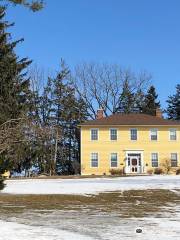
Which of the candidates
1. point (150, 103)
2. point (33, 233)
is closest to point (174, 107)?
point (150, 103)

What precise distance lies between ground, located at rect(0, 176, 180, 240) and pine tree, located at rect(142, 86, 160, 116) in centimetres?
4623

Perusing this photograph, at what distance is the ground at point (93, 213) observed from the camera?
40.3 ft

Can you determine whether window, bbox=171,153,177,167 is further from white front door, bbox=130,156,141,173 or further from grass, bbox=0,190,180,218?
grass, bbox=0,190,180,218

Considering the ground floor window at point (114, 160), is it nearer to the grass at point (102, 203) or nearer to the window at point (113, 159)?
the window at point (113, 159)

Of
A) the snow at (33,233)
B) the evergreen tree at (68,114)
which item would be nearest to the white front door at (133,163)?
the evergreen tree at (68,114)

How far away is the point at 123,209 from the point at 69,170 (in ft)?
165

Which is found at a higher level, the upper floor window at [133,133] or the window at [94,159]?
the upper floor window at [133,133]

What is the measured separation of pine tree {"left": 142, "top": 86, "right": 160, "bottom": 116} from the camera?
76.7m

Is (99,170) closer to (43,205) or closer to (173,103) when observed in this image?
(173,103)

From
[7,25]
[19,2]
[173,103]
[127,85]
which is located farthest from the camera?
[173,103]

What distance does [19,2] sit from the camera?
13148 mm

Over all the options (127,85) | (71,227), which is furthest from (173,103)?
(71,227)

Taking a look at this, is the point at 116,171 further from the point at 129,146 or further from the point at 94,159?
the point at 129,146

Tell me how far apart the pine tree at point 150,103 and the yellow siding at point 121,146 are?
54.9ft
